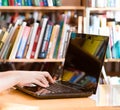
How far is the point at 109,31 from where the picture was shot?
246cm

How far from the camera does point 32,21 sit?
Result: 2.48m

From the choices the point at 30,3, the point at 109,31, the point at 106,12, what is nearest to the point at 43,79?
the point at 30,3

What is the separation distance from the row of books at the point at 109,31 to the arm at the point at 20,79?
1267 mm

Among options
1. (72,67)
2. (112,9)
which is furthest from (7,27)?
(72,67)

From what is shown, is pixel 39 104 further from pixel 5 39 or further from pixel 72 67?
pixel 5 39

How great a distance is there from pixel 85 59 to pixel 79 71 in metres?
0.07

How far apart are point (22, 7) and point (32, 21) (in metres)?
0.19

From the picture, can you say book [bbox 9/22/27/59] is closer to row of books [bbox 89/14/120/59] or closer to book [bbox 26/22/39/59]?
book [bbox 26/22/39/59]

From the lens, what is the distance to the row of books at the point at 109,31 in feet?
8.03

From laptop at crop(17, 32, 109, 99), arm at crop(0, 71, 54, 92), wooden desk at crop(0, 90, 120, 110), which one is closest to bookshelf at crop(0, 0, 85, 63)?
laptop at crop(17, 32, 109, 99)

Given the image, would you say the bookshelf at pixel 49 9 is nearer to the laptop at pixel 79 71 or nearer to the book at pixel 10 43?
the book at pixel 10 43

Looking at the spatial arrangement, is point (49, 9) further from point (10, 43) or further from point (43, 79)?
point (43, 79)

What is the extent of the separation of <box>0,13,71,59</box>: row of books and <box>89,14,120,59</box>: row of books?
26 centimetres

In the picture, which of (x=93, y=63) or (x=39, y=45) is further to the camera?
(x=39, y=45)
